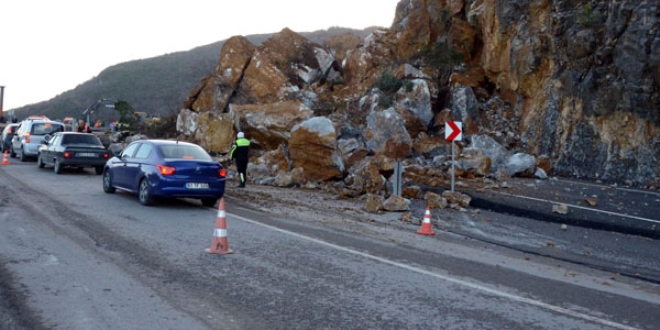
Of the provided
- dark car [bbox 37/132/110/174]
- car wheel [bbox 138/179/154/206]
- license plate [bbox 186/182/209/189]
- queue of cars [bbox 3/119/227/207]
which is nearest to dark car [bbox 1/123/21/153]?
dark car [bbox 37/132/110/174]

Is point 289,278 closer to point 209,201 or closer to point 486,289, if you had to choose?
point 486,289

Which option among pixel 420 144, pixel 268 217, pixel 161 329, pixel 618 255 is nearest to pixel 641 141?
pixel 420 144

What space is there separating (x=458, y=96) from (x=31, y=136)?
20.7 meters

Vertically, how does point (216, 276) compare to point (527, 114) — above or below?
below

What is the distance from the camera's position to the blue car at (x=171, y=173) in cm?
1257

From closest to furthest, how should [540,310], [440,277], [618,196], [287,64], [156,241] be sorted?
1. [540,310]
2. [440,277]
3. [156,241]
4. [618,196]
5. [287,64]

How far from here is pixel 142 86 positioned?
9194 centimetres

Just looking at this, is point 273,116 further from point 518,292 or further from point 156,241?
point 518,292

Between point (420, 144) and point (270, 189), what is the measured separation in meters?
10.1

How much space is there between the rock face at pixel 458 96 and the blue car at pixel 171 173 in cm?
514

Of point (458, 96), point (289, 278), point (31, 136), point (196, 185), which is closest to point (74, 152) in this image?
point (31, 136)

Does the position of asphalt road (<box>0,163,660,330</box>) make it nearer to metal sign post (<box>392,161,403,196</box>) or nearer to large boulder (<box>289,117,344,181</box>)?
metal sign post (<box>392,161,403,196</box>)

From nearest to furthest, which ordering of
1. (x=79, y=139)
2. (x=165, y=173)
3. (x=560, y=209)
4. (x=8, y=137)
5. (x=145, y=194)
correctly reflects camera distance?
(x=165, y=173), (x=145, y=194), (x=560, y=209), (x=79, y=139), (x=8, y=137)

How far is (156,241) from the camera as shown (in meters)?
8.87
